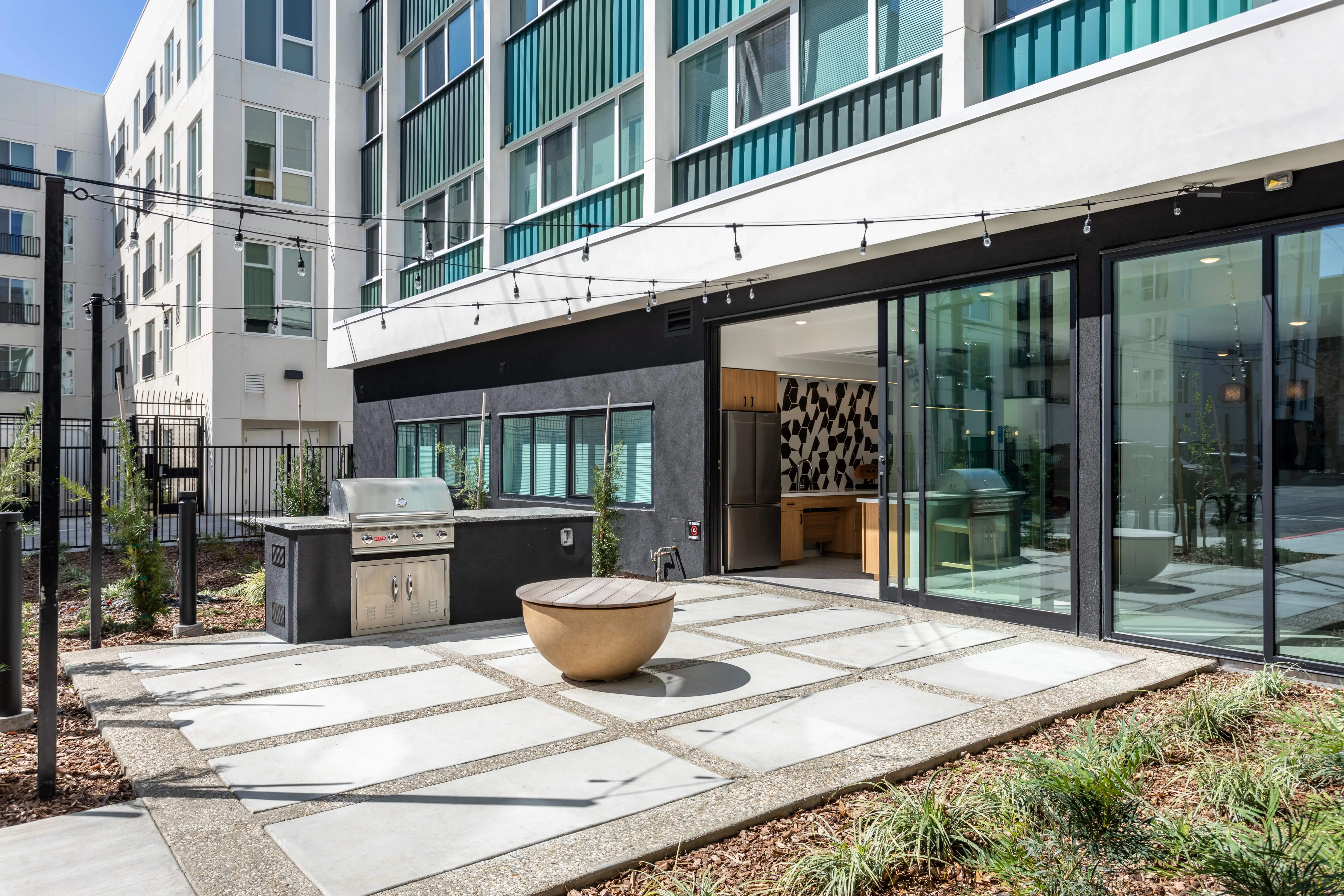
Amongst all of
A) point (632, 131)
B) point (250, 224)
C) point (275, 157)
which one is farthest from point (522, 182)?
point (275, 157)

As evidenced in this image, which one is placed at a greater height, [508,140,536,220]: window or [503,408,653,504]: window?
[508,140,536,220]: window

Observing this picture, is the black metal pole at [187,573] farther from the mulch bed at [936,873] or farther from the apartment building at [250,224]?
the apartment building at [250,224]

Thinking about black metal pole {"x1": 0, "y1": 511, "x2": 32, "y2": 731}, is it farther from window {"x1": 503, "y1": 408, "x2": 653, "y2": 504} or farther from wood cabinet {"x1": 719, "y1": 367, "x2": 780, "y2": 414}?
wood cabinet {"x1": 719, "y1": 367, "x2": 780, "y2": 414}

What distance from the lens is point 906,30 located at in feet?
24.7

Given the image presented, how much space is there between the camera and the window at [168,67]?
22234 millimetres

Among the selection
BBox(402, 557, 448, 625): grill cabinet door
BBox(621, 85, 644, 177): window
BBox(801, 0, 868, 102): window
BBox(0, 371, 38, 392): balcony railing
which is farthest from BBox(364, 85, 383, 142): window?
BBox(0, 371, 38, 392): balcony railing

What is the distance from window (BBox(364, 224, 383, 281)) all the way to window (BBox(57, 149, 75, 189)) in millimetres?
18662

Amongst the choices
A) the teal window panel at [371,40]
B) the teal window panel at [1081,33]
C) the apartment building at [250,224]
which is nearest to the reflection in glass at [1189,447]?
the teal window panel at [1081,33]

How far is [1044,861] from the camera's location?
2.95m

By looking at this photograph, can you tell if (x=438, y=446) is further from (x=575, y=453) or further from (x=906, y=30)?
(x=906, y=30)

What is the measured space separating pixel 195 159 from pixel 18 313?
11.9m

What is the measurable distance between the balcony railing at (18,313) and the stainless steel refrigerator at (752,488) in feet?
87.1

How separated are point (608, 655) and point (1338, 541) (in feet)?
14.2

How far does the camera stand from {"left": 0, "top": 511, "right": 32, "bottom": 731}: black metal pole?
416 cm
